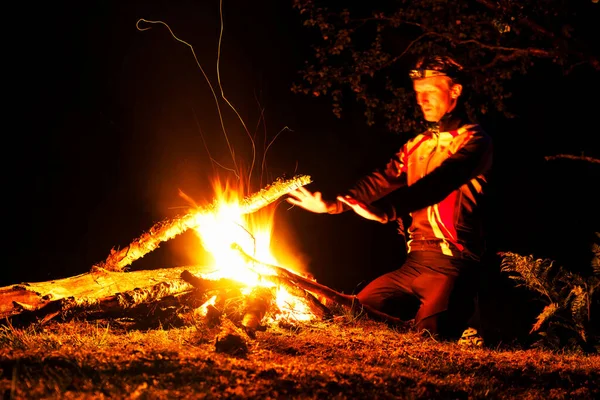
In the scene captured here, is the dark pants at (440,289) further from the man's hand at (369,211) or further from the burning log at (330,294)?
the man's hand at (369,211)

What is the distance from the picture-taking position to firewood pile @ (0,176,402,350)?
556 cm

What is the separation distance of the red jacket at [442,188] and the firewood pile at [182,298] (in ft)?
2.94

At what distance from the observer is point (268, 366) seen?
3.78 meters

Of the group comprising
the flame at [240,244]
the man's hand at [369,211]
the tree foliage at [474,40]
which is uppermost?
the tree foliage at [474,40]

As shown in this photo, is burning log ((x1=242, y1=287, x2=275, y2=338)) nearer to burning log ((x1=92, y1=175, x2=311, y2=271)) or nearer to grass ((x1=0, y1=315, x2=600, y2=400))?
grass ((x1=0, y1=315, x2=600, y2=400))

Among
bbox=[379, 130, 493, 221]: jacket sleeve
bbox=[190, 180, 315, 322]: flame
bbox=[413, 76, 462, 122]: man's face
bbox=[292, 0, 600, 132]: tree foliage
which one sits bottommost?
bbox=[190, 180, 315, 322]: flame

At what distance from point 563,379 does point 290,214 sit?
10.6 metres

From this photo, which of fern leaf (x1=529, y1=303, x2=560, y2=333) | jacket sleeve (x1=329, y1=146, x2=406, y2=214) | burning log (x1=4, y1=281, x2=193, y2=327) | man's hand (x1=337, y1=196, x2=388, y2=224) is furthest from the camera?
jacket sleeve (x1=329, y1=146, x2=406, y2=214)

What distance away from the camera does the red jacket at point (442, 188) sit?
5.45 m

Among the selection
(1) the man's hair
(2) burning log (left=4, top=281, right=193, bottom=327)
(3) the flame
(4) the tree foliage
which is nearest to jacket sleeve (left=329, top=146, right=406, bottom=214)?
(1) the man's hair

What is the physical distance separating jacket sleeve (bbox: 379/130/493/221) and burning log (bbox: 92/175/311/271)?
58.3 inches

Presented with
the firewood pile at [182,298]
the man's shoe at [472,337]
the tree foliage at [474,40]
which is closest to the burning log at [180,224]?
the firewood pile at [182,298]

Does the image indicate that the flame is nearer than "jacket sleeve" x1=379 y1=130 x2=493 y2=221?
No

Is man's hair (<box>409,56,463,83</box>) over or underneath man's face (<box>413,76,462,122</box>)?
→ over
